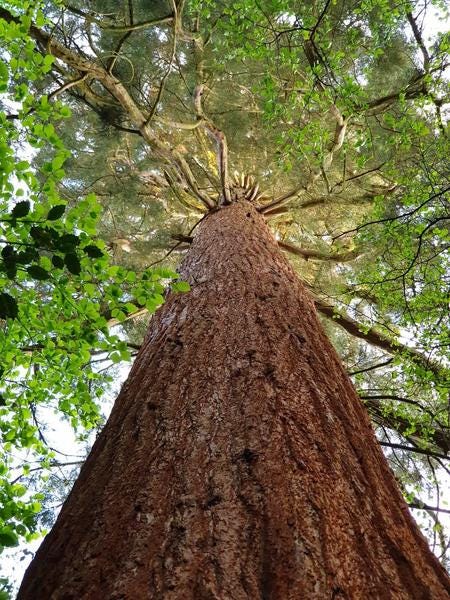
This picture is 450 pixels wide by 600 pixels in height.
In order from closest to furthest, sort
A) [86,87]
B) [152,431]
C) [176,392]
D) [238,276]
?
[152,431] → [176,392] → [238,276] → [86,87]

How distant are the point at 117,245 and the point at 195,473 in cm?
655

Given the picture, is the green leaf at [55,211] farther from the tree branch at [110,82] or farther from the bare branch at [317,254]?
the bare branch at [317,254]

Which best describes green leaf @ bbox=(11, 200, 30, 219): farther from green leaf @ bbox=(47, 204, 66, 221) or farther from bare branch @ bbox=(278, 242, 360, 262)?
bare branch @ bbox=(278, 242, 360, 262)

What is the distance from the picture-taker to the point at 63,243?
4.30 ft

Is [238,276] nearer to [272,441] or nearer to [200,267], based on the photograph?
[200,267]

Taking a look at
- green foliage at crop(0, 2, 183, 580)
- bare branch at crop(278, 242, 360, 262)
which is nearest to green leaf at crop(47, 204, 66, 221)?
green foliage at crop(0, 2, 183, 580)

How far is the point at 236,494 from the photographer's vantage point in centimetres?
121

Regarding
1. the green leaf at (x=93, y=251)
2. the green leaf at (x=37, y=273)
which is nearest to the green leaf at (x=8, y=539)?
the green leaf at (x=37, y=273)

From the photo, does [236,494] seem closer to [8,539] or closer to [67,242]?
[8,539]

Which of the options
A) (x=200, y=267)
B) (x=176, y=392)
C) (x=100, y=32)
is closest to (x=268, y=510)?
(x=176, y=392)

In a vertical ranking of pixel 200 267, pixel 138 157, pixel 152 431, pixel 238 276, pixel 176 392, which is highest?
pixel 138 157

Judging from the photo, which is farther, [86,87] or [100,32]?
[100,32]

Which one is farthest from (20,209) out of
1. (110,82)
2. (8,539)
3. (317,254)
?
(317,254)

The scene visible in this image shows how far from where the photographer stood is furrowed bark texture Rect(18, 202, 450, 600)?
1.01 meters
